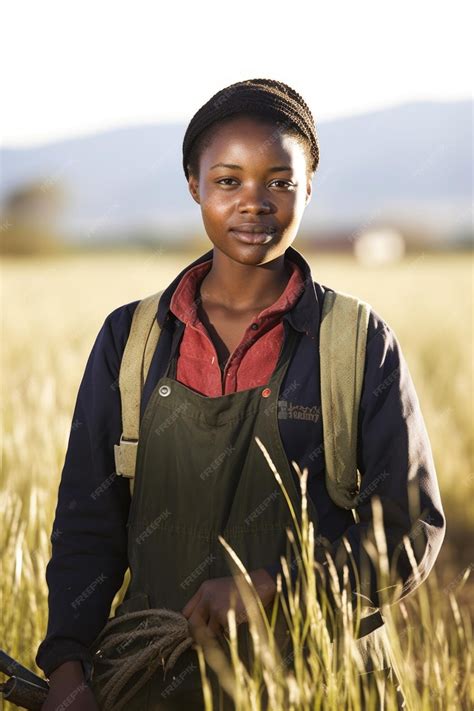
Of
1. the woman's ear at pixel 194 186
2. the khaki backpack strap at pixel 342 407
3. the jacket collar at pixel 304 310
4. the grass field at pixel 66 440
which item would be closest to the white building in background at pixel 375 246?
the grass field at pixel 66 440

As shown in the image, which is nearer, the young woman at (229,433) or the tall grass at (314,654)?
the tall grass at (314,654)

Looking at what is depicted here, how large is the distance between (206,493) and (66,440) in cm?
181

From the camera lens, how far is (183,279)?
2291mm

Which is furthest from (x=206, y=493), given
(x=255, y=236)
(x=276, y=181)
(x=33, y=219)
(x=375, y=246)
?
(x=33, y=219)

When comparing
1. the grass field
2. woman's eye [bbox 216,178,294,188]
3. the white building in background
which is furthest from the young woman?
the white building in background

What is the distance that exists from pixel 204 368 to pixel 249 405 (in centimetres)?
14

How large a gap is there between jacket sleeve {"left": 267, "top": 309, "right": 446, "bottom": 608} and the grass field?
0.11 metres

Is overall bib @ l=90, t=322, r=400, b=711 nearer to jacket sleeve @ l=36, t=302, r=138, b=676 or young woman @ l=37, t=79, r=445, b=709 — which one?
young woman @ l=37, t=79, r=445, b=709

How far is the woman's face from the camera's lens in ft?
6.84

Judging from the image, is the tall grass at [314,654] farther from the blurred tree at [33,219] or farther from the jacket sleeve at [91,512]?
the blurred tree at [33,219]

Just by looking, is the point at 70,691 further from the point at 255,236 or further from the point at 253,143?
the point at 253,143

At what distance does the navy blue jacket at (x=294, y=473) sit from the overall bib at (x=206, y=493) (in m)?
0.05

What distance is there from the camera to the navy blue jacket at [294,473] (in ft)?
6.65

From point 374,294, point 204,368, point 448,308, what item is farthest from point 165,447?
point 374,294
